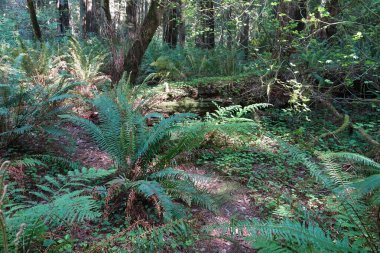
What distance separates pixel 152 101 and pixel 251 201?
8.42ft

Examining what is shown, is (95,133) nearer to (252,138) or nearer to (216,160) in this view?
(216,160)

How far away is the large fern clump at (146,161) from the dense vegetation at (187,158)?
0.02 m

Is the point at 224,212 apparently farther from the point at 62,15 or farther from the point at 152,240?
the point at 62,15

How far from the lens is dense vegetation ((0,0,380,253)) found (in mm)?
2240

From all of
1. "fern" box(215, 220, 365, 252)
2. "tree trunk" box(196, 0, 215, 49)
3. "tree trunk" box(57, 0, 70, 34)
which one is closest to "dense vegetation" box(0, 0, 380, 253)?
"fern" box(215, 220, 365, 252)

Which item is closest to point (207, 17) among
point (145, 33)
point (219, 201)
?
point (145, 33)

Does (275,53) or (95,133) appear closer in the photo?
(95,133)

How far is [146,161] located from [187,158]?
83 centimetres

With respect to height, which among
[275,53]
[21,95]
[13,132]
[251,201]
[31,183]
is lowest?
[251,201]

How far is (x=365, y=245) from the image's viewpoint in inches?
89.7

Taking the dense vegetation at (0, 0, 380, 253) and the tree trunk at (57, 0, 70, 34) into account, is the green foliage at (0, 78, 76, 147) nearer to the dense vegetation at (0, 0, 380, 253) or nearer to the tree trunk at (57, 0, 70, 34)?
the dense vegetation at (0, 0, 380, 253)

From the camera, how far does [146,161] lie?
3447mm

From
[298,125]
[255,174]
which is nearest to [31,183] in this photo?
[255,174]

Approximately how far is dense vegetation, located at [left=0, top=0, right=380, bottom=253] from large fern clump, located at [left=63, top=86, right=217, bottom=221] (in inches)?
0.6
